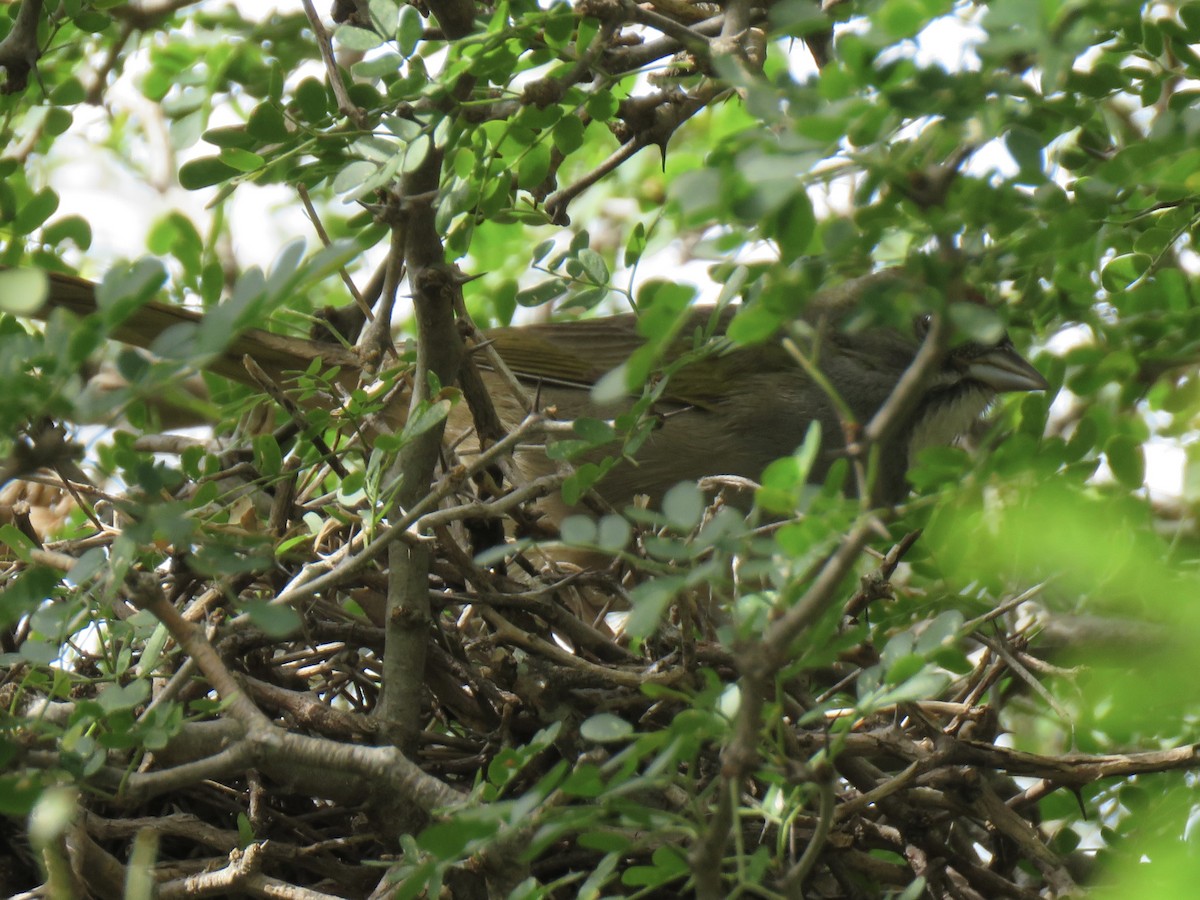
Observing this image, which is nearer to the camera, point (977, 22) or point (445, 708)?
point (977, 22)

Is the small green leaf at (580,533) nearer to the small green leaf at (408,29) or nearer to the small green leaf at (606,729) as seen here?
the small green leaf at (606,729)

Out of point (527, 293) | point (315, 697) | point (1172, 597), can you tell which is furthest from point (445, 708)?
point (1172, 597)

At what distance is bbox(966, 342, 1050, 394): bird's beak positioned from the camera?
4.24 metres

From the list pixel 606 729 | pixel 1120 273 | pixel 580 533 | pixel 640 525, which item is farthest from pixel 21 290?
pixel 1120 273

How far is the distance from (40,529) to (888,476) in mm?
2596

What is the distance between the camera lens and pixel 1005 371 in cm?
424

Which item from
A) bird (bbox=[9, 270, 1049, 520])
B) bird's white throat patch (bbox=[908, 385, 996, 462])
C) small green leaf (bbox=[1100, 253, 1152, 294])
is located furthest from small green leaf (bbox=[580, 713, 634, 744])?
bird's white throat patch (bbox=[908, 385, 996, 462])

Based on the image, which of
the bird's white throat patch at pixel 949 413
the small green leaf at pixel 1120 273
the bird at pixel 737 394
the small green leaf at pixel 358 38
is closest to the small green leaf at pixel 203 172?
the small green leaf at pixel 358 38

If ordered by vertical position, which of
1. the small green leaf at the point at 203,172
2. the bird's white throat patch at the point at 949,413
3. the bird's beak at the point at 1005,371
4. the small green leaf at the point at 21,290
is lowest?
the bird's white throat patch at the point at 949,413

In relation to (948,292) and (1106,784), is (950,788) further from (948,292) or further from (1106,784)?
(948,292)

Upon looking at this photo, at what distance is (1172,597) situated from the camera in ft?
5.80

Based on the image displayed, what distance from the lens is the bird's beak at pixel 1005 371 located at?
4.24 metres

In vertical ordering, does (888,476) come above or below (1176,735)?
below

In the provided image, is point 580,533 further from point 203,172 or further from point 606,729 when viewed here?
point 203,172
